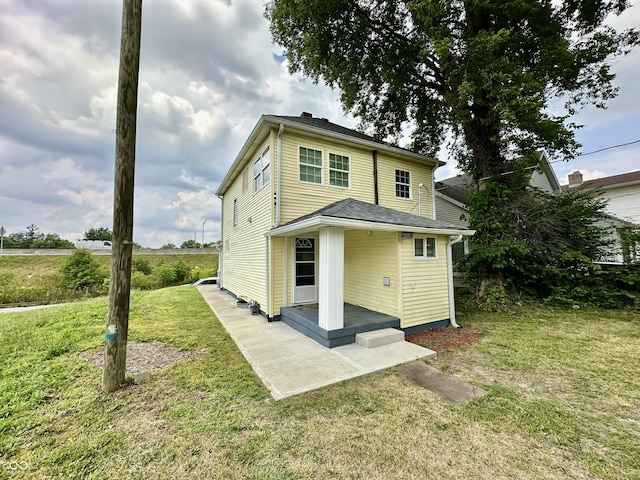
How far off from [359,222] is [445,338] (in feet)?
10.8

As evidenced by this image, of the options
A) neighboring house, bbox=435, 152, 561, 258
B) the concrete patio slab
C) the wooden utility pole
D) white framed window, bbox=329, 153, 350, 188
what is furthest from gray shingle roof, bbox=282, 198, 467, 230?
neighboring house, bbox=435, 152, 561, 258

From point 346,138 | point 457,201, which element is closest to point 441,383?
point 346,138

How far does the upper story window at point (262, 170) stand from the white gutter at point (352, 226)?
6.37 feet

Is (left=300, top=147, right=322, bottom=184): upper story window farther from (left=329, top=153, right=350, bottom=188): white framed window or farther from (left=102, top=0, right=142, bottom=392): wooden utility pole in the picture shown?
(left=102, top=0, right=142, bottom=392): wooden utility pole

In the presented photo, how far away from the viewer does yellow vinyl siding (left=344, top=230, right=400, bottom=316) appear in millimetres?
6008

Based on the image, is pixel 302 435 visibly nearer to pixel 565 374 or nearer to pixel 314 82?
Result: pixel 565 374

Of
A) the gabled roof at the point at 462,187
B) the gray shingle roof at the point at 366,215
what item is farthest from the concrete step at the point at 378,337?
the gabled roof at the point at 462,187

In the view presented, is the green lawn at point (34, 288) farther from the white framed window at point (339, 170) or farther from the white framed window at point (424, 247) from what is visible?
the white framed window at point (424, 247)

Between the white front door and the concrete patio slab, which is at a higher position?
the white front door

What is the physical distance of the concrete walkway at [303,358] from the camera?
3633 mm

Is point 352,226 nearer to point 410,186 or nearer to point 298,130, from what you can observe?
point 298,130

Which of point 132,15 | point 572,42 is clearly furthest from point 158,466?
point 572,42

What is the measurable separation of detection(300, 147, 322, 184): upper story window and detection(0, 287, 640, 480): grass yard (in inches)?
202

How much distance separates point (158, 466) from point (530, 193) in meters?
12.6
